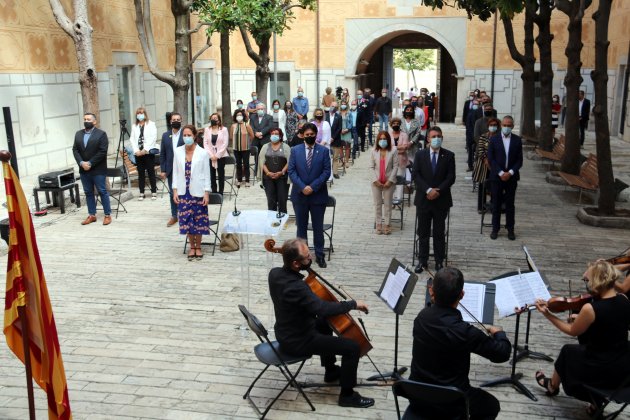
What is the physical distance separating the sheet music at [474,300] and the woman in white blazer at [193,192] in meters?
5.33

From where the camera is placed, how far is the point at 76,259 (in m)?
10.1

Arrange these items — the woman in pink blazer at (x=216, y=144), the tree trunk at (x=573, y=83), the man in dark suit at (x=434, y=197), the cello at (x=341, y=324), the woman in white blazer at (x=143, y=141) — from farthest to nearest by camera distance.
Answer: the woman in pink blazer at (x=216, y=144) → the woman in white blazer at (x=143, y=141) → the tree trunk at (x=573, y=83) → the man in dark suit at (x=434, y=197) → the cello at (x=341, y=324)

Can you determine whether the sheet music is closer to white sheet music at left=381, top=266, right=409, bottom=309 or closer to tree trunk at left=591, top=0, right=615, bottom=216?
white sheet music at left=381, top=266, right=409, bottom=309

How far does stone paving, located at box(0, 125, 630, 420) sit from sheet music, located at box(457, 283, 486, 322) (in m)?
1.00

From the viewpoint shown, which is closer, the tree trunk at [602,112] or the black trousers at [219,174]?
the tree trunk at [602,112]

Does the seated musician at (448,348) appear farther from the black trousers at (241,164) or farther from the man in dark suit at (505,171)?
the black trousers at (241,164)

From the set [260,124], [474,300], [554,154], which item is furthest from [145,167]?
[554,154]

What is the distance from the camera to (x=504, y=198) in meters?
11.2

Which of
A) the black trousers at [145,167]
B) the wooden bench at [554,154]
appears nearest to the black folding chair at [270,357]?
the black trousers at [145,167]

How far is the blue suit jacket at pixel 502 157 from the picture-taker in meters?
11.0

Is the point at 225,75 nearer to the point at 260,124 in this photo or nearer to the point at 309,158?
the point at 260,124

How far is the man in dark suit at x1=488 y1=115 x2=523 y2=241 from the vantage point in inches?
431

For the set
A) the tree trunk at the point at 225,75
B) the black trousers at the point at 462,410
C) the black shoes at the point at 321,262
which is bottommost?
the black shoes at the point at 321,262

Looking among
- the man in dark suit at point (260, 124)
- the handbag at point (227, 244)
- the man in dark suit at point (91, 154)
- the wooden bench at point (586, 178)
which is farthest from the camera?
the man in dark suit at point (260, 124)
